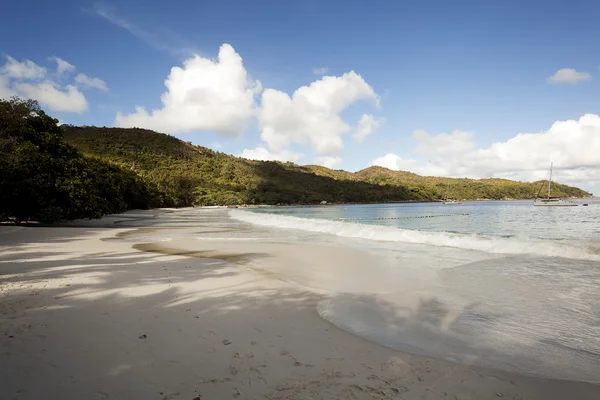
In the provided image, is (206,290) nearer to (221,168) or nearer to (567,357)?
(567,357)

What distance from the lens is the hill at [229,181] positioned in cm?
11762

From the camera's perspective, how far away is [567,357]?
13.4ft

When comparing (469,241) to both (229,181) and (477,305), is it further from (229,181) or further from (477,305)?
(229,181)

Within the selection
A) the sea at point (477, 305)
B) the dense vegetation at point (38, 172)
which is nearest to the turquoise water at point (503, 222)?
the sea at point (477, 305)

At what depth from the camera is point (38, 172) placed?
22094 millimetres

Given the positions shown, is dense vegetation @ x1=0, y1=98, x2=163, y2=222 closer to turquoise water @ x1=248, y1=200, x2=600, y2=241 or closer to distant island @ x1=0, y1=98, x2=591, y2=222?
distant island @ x1=0, y1=98, x2=591, y2=222

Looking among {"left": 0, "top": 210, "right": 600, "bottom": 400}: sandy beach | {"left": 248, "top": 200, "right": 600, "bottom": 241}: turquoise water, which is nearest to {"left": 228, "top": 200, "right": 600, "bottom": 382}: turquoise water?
{"left": 0, "top": 210, "right": 600, "bottom": 400}: sandy beach

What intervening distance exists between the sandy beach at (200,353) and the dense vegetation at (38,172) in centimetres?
1832

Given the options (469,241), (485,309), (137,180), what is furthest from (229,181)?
(485,309)

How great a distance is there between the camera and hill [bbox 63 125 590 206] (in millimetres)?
117625

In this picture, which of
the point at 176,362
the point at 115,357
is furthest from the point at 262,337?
the point at 115,357

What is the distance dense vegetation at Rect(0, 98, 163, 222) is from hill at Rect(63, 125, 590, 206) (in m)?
69.9

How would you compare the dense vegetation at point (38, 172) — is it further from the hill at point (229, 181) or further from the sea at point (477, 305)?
the hill at point (229, 181)

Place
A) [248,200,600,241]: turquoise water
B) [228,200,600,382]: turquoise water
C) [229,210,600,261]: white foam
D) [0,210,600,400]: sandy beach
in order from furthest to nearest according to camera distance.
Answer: [248,200,600,241]: turquoise water
[229,210,600,261]: white foam
[228,200,600,382]: turquoise water
[0,210,600,400]: sandy beach
